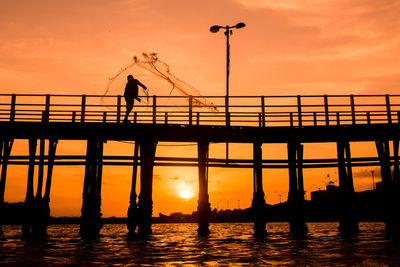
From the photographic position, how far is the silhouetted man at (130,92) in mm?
18150

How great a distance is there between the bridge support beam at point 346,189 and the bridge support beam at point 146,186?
8.05m

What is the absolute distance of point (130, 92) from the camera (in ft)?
60.1

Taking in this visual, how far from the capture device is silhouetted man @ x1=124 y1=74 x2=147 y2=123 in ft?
59.5

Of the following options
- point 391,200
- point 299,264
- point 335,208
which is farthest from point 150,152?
point 335,208

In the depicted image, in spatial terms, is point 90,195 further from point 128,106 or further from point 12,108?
point 12,108

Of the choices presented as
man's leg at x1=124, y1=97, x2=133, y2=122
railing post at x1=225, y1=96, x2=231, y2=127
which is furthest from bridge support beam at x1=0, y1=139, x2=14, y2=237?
railing post at x1=225, y1=96, x2=231, y2=127

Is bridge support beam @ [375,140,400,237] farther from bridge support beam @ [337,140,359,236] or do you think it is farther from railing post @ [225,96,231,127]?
railing post @ [225,96,231,127]

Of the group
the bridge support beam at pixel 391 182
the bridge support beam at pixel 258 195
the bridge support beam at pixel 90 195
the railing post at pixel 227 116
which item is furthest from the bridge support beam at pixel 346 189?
the bridge support beam at pixel 90 195

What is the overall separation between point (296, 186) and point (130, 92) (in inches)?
321

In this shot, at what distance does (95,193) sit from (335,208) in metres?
115

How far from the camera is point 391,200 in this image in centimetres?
2025

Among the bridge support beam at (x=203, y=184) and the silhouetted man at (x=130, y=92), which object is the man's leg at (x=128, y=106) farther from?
the bridge support beam at (x=203, y=184)

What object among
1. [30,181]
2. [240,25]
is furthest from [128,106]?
[240,25]

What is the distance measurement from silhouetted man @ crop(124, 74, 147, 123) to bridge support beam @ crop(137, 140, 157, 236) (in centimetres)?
150
